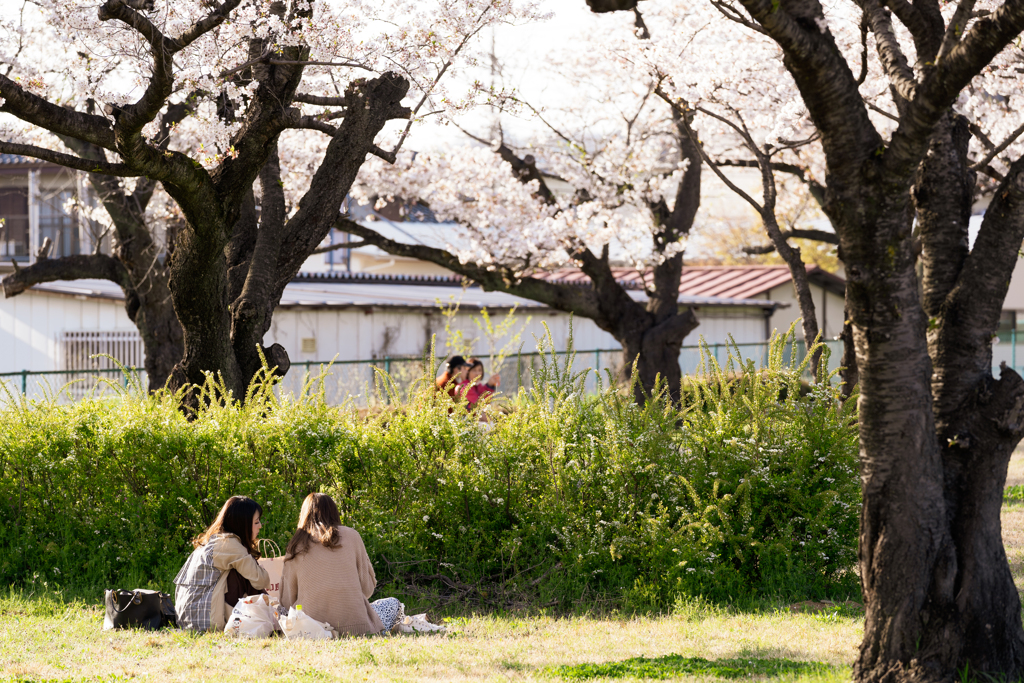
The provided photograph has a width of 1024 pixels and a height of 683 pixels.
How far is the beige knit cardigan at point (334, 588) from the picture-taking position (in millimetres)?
6051

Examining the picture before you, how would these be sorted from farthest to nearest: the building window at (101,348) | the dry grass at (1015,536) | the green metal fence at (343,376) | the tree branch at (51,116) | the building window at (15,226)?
the building window at (15,226)
the building window at (101,348)
the green metal fence at (343,376)
the dry grass at (1015,536)
the tree branch at (51,116)

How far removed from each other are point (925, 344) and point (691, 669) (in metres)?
1.96

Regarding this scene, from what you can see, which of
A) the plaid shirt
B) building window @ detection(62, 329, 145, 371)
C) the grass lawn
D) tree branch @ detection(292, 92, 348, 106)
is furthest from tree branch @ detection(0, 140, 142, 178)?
building window @ detection(62, 329, 145, 371)

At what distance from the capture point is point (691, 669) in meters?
4.93

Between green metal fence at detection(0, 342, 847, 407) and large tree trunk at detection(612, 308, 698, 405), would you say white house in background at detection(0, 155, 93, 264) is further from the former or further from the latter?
large tree trunk at detection(612, 308, 698, 405)

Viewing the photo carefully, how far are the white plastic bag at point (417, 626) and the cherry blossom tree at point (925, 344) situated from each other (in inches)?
106

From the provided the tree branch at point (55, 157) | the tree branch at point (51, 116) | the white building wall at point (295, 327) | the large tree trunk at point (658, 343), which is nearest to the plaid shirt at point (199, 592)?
the tree branch at point (55, 157)

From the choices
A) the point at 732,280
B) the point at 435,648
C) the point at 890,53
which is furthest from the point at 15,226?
the point at 890,53

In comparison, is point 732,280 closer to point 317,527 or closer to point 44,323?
point 44,323

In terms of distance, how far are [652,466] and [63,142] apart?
30.5ft

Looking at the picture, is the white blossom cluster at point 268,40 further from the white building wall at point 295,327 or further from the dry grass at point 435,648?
the white building wall at point 295,327

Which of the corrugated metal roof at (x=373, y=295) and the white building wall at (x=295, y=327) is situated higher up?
the corrugated metal roof at (x=373, y=295)

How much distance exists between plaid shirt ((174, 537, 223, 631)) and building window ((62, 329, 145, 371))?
442 inches

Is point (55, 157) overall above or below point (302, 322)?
above
